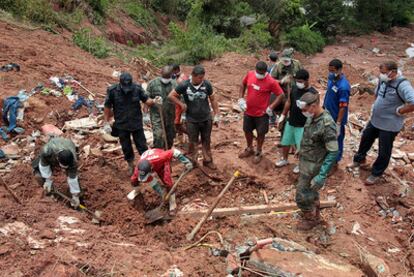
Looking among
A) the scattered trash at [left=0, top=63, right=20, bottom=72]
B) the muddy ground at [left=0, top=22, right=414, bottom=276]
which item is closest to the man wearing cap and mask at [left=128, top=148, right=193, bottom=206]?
the muddy ground at [left=0, top=22, right=414, bottom=276]

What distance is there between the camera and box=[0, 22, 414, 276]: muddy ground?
14.8 feet

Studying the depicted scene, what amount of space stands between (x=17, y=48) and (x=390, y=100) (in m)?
8.35

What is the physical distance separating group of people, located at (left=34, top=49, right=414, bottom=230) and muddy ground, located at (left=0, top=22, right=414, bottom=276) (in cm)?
29

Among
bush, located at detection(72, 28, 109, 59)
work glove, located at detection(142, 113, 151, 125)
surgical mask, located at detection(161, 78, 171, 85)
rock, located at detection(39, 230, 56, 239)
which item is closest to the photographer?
rock, located at detection(39, 230, 56, 239)

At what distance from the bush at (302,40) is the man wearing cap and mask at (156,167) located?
45.9 ft

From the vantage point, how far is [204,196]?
6.38m

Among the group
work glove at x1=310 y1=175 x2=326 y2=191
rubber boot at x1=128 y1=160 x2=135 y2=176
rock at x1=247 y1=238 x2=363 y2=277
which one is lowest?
rubber boot at x1=128 y1=160 x2=135 y2=176

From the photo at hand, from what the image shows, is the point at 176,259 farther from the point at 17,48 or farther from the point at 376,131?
the point at 17,48

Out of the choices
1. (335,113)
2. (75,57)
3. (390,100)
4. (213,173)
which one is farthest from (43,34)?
(390,100)

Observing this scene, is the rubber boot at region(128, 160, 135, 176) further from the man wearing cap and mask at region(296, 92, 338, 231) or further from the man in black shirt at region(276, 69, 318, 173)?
the man wearing cap and mask at region(296, 92, 338, 231)

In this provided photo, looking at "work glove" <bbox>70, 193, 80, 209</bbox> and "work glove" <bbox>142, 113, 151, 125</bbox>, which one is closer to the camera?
"work glove" <bbox>70, 193, 80, 209</bbox>

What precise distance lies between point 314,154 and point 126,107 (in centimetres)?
278

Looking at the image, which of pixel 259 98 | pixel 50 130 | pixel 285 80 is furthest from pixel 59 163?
pixel 285 80

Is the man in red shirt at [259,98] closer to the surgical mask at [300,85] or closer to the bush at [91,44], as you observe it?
the surgical mask at [300,85]
